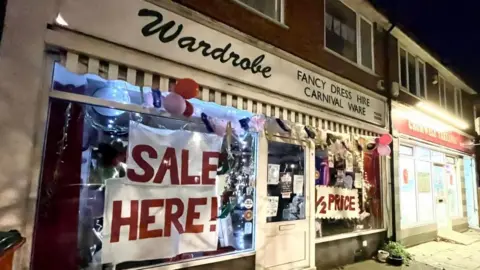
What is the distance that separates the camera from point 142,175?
4.69 metres

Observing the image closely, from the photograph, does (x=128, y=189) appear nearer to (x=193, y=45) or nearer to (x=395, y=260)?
(x=193, y=45)

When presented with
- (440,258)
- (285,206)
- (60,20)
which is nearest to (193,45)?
(60,20)

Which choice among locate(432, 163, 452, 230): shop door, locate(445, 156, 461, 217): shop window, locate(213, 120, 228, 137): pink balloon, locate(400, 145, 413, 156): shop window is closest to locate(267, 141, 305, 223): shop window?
locate(213, 120, 228, 137): pink balloon

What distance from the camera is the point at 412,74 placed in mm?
11961

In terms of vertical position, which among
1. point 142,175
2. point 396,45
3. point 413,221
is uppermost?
point 396,45

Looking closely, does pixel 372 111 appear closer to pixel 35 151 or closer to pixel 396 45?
pixel 396 45

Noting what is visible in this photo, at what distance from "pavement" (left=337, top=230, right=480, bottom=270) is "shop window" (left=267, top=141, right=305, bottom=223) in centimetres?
214

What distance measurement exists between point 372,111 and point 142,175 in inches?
262

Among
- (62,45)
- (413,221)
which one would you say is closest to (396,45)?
(413,221)

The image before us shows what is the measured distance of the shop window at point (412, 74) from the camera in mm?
11289

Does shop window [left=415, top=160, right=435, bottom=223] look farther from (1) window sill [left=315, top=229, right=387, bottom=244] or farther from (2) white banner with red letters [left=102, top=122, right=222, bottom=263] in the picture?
(2) white banner with red letters [left=102, top=122, right=222, bottom=263]

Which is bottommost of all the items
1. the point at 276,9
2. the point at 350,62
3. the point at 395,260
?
the point at 395,260

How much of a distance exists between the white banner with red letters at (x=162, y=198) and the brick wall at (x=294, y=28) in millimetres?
2055

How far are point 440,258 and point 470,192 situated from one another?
840 centimetres
